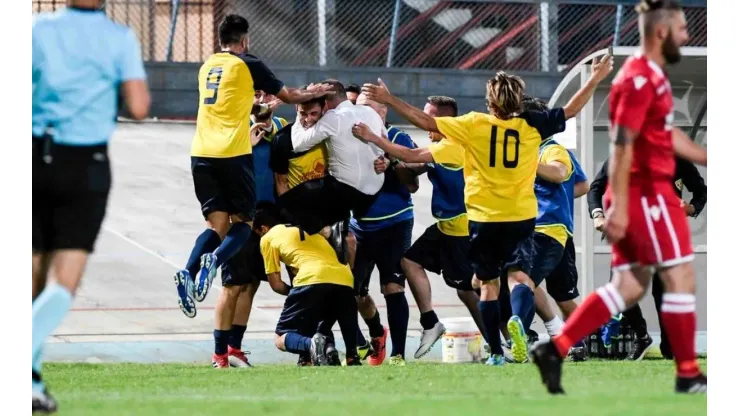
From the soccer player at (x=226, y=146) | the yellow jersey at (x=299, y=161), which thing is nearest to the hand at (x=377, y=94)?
the soccer player at (x=226, y=146)

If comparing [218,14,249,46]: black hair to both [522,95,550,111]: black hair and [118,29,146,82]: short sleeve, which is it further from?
[118,29,146,82]: short sleeve

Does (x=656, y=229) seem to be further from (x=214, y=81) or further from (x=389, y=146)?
(x=214, y=81)

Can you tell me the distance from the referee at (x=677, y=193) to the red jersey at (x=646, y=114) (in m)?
4.11

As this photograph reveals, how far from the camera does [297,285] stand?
10500mm

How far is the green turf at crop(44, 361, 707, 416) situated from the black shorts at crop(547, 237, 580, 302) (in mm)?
1383

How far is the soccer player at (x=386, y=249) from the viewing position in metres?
11.3

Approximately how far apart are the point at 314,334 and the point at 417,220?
8.69 m

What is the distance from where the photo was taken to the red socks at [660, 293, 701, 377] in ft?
22.5

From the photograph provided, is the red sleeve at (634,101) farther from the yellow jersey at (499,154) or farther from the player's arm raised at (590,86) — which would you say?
the yellow jersey at (499,154)

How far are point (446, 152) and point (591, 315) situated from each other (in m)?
3.78
